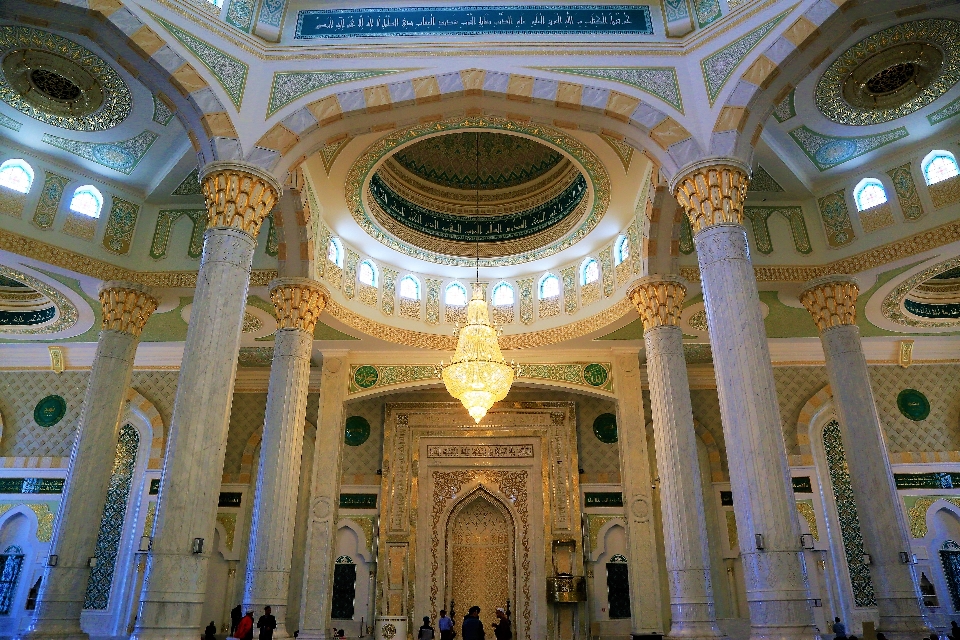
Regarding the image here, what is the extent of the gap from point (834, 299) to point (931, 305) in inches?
151

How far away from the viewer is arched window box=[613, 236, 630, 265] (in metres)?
10.1

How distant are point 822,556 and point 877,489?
4294mm

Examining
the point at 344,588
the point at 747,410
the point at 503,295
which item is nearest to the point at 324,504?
the point at 344,588

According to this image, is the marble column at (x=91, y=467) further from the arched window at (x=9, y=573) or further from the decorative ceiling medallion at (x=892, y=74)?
the decorative ceiling medallion at (x=892, y=74)

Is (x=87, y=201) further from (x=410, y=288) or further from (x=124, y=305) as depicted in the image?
(x=410, y=288)

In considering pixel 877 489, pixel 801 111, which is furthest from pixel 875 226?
pixel 877 489

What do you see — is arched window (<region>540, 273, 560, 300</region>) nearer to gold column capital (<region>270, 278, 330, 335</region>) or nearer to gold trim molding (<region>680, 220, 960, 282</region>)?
gold trim molding (<region>680, 220, 960, 282</region>)

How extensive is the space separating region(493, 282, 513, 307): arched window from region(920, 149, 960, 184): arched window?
20.6ft

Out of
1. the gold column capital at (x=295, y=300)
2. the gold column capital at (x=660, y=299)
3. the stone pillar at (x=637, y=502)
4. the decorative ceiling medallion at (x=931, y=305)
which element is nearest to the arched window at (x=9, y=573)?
the gold column capital at (x=295, y=300)

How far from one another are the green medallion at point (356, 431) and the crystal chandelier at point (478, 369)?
158 inches

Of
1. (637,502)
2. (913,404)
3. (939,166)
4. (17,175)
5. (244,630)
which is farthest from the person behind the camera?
(913,404)

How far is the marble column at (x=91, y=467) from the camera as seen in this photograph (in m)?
7.20

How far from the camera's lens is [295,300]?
29.2 ft

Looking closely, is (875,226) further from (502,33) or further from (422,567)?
(422,567)
